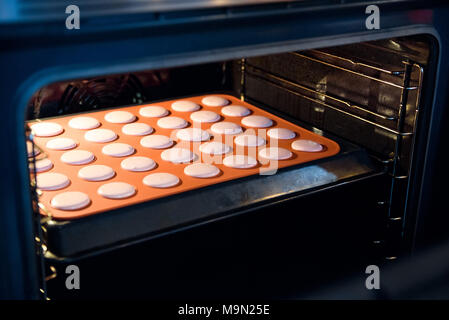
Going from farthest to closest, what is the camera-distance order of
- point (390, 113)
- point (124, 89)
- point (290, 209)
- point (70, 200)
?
1. point (124, 89)
2. point (390, 113)
3. point (290, 209)
4. point (70, 200)

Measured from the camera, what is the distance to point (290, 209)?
1.56 meters

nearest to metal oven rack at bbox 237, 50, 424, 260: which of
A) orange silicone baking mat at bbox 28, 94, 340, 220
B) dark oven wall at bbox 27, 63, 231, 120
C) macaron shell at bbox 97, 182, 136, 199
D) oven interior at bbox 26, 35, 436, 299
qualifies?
oven interior at bbox 26, 35, 436, 299

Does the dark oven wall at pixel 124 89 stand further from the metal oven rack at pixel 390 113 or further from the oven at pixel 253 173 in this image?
the metal oven rack at pixel 390 113

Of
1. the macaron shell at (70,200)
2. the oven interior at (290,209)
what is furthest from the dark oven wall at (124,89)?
the macaron shell at (70,200)

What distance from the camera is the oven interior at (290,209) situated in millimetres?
1338

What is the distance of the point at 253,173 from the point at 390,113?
0.46m

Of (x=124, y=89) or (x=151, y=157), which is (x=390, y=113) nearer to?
(x=151, y=157)

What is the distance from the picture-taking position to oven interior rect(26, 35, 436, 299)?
1.34 m


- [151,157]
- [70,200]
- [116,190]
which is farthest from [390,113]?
[70,200]

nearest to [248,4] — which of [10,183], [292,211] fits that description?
[10,183]

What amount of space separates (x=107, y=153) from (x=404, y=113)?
0.87 meters

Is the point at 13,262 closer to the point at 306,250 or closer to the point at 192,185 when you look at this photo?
the point at 192,185

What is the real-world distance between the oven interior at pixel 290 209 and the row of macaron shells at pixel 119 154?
9 centimetres

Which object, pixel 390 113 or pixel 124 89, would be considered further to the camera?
pixel 124 89
